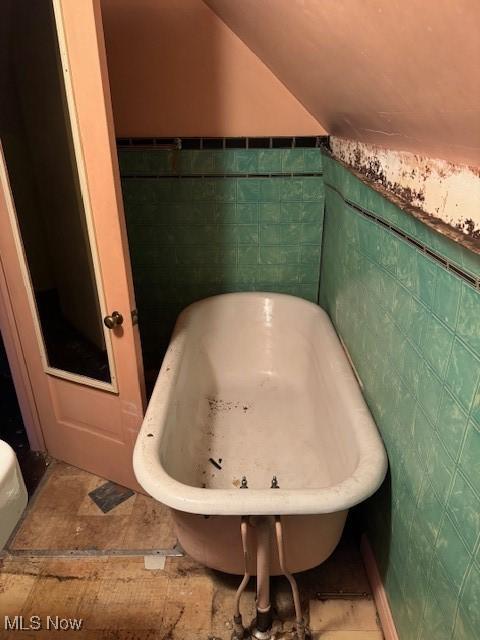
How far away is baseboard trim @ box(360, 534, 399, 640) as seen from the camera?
128 centimetres

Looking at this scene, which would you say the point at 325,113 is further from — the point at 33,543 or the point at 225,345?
the point at 33,543

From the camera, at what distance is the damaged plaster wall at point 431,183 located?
0.80m

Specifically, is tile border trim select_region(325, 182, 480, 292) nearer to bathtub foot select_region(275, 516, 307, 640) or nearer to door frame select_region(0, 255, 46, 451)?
bathtub foot select_region(275, 516, 307, 640)

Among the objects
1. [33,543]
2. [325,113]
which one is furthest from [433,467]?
[33,543]

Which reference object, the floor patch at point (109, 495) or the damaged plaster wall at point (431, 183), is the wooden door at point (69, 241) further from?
the damaged plaster wall at point (431, 183)

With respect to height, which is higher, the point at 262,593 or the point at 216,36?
the point at 216,36

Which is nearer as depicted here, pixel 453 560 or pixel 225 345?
pixel 453 560

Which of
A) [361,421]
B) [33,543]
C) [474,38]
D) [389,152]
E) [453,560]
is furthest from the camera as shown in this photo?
[33,543]

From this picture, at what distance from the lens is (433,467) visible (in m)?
0.97

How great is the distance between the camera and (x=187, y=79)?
2.01m

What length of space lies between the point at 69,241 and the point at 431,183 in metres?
1.30

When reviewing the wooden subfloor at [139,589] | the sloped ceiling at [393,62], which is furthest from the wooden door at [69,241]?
the sloped ceiling at [393,62]

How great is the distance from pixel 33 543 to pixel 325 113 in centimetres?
198

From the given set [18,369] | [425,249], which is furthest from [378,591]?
[18,369]
